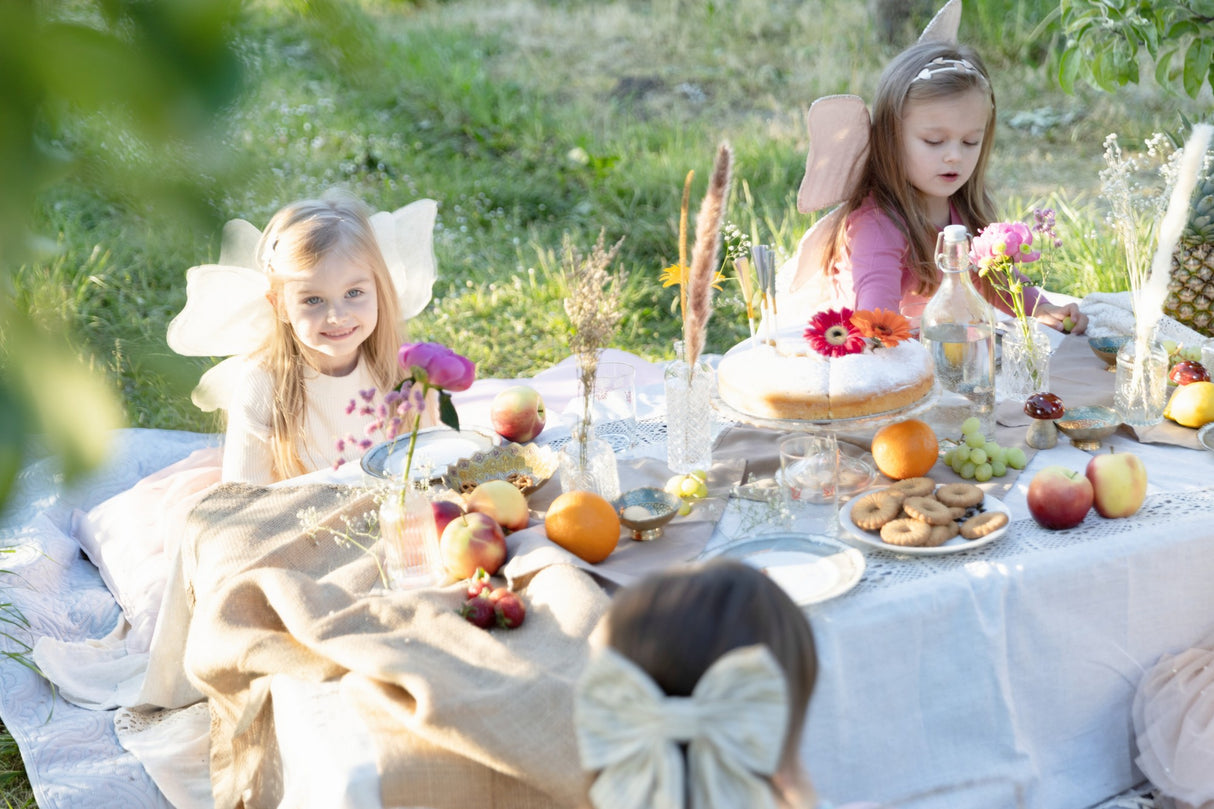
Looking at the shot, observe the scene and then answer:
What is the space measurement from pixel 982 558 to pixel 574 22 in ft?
31.2

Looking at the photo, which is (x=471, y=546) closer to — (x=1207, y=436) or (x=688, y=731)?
(x=688, y=731)

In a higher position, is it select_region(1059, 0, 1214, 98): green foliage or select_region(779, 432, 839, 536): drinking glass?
select_region(1059, 0, 1214, 98): green foliage

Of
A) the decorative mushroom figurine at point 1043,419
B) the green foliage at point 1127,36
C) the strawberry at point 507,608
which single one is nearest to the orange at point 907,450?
the decorative mushroom figurine at point 1043,419

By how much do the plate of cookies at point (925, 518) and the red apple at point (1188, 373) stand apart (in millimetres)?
779

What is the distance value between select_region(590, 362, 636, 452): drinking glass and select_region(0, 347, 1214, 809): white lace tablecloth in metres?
0.53

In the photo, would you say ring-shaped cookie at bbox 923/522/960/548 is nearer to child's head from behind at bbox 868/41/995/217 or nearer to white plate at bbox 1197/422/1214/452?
white plate at bbox 1197/422/1214/452

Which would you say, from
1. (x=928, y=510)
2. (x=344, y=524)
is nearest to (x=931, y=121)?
(x=928, y=510)

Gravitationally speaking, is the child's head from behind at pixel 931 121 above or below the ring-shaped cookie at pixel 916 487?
above

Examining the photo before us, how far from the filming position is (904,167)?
3455mm

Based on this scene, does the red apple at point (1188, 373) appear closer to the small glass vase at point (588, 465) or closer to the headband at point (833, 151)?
the headband at point (833, 151)

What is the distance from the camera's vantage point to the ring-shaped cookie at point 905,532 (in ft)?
6.88

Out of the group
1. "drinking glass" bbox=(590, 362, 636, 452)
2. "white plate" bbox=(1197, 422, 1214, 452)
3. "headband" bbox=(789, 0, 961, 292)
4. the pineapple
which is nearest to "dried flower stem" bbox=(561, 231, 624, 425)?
"drinking glass" bbox=(590, 362, 636, 452)

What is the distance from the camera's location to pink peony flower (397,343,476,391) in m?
1.99

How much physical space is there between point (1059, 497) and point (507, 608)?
1081mm
